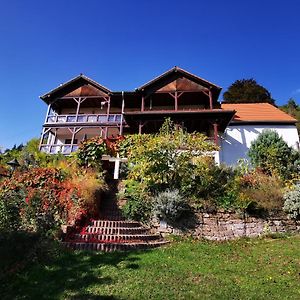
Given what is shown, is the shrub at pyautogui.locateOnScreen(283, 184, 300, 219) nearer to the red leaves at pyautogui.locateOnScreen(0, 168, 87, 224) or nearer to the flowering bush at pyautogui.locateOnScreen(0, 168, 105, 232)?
the flowering bush at pyautogui.locateOnScreen(0, 168, 105, 232)

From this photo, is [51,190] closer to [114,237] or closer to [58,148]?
[114,237]

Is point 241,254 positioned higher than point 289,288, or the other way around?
point 241,254

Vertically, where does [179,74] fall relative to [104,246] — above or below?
above

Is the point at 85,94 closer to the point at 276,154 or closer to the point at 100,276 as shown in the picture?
the point at 276,154

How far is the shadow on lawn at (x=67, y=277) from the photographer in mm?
6684

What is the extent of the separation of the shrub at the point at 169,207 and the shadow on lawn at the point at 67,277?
2.74 meters

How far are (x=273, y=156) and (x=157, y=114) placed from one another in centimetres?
816

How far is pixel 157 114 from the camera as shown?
21078 mm

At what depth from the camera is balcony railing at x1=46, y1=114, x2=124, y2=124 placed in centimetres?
2445

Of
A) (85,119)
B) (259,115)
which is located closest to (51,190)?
(85,119)

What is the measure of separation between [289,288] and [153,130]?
1725 centimetres

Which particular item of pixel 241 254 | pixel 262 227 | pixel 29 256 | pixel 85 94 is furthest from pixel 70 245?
pixel 85 94

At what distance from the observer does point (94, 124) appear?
2434 centimetres

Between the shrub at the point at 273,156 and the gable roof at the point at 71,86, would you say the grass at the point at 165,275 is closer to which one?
the shrub at the point at 273,156
